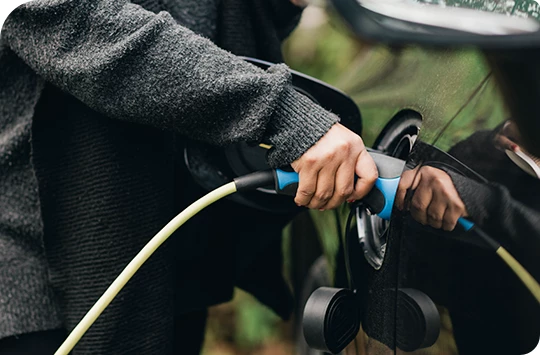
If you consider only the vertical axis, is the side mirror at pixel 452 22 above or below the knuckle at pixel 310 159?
above

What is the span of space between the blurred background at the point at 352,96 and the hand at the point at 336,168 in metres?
0.11

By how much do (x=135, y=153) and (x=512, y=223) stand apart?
0.69 m

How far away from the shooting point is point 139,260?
3.51 ft

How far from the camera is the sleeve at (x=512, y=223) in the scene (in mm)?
691

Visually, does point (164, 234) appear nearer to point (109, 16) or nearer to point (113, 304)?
point (113, 304)

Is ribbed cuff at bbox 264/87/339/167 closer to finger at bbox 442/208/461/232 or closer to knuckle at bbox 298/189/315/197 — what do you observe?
knuckle at bbox 298/189/315/197

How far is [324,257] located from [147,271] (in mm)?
342

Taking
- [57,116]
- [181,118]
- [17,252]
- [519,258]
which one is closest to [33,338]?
[17,252]

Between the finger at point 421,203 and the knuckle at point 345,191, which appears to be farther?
the knuckle at point 345,191

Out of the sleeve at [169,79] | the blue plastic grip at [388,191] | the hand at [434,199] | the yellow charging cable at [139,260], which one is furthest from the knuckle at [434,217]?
the yellow charging cable at [139,260]

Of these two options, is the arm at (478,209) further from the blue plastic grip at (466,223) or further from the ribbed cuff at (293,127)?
the ribbed cuff at (293,127)

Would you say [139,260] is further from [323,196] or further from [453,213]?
[453,213]

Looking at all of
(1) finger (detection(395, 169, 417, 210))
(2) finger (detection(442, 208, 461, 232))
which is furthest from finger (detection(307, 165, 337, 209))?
(2) finger (detection(442, 208, 461, 232))

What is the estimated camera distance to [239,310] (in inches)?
59.3
